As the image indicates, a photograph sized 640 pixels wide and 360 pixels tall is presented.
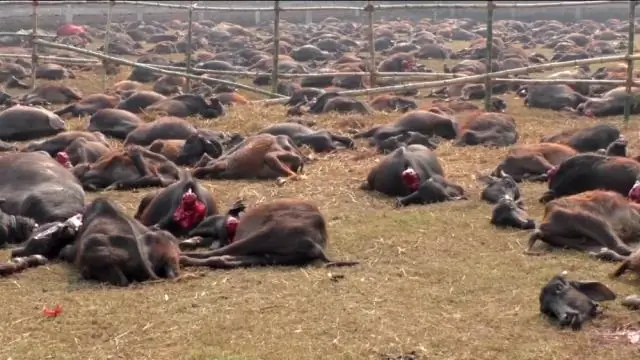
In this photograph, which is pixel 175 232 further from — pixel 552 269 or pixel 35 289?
pixel 552 269

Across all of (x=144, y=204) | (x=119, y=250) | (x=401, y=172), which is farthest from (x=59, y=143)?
(x=119, y=250)

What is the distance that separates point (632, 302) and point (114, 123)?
844 centimetres

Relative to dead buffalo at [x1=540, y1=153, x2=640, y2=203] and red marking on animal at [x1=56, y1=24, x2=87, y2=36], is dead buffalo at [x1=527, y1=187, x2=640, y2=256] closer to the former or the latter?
dead buffalo at [x1=540, y1=153, x2=640, y2=203]

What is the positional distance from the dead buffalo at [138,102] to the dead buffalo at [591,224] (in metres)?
8.59

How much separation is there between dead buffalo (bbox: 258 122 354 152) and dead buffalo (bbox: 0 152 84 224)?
3815 mm

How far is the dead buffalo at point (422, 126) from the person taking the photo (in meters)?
12.8

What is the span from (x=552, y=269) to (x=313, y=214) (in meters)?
1.75

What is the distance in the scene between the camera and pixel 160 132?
492 inches

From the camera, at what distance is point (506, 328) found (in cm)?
605

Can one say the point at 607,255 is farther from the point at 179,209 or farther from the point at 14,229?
the point at 14,229

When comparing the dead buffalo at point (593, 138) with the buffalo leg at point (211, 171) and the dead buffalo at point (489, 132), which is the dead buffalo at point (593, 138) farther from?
the buffalo leg at point (211, 171)

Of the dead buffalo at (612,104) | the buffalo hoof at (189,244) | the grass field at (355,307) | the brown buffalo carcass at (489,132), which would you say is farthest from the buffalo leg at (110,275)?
the dead buffalo at (612,104)

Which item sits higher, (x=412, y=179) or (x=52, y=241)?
(x=412, y=179)

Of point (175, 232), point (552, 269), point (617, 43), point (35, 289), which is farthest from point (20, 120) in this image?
point (617, 43)
